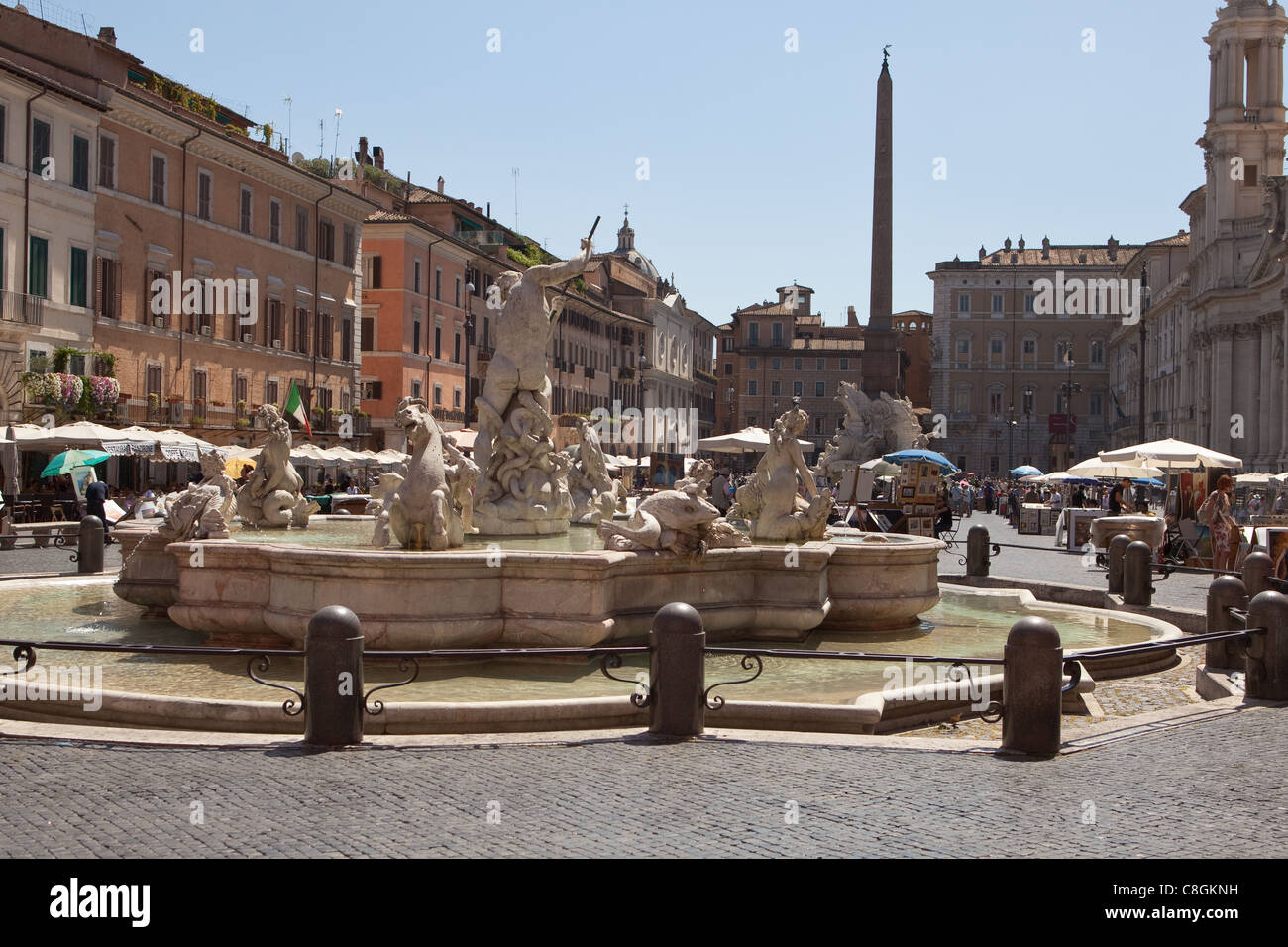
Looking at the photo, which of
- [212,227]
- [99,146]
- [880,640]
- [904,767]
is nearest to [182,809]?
[904,767]

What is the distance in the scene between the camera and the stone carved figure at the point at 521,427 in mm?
12125

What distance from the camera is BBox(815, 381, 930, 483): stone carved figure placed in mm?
48844

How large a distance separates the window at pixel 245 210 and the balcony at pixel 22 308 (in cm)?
910

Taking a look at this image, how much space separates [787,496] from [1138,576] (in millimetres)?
4328

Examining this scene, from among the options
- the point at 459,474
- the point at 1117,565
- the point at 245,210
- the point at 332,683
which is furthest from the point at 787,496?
the point at 245,210

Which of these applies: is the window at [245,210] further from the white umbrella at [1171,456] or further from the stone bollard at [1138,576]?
the stone bollard at [1138,576]

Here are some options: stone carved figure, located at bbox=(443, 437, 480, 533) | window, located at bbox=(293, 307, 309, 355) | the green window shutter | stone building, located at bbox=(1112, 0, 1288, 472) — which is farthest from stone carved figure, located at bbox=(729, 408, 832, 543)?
stone building, located at bbox=(1112, 0, 1288, 472)

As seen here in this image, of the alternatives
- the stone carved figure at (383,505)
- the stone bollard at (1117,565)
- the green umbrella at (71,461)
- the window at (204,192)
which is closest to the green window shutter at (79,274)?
the window at (204,192)

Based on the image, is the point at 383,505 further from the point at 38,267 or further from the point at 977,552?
the point at 38,267

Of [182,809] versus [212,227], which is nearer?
[182,809]

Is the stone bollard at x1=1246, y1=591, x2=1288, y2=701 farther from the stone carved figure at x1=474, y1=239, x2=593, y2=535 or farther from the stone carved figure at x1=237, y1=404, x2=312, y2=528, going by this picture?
the stone carved figure at x1=237, y1=404, x2=312, y2=528

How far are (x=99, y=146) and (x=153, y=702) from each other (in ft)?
87.7
